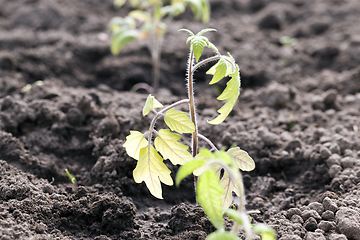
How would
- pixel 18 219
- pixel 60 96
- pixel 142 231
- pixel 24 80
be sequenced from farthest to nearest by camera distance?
pixel 24 80, pixel 60 96, pixel 142 231, pixel 18 219

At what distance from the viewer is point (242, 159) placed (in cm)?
164

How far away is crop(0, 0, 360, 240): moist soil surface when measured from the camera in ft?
5.77

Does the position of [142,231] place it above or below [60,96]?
below

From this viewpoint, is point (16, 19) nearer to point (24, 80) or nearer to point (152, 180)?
point (24, 80)

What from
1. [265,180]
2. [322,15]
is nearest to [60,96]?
[265,180]

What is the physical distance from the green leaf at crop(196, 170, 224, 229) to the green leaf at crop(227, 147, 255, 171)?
1.35 ft

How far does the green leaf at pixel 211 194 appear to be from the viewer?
4.05 ft

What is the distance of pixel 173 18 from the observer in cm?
507

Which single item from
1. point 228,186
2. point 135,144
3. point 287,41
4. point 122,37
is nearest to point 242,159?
point 228,186

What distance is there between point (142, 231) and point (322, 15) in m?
4.08

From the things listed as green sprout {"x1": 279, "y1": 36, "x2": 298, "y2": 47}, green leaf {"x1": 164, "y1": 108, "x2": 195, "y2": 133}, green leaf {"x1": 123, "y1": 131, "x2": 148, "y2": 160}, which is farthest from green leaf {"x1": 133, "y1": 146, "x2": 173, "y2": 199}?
green sprout {"x1": 279, "y1": 36, "x2": 298, "y2": 47}

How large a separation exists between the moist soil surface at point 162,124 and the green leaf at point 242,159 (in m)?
0.33

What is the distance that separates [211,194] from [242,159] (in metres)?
0.43

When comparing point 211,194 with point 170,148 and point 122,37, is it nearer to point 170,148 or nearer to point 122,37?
point 170,148
